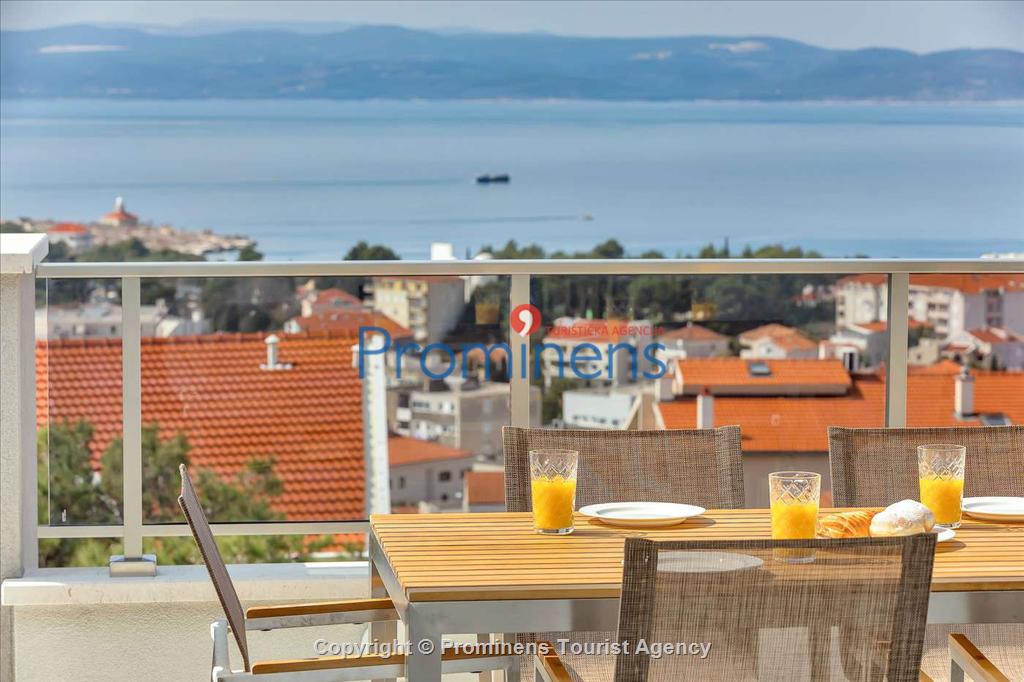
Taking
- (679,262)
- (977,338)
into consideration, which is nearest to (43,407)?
(679,262)

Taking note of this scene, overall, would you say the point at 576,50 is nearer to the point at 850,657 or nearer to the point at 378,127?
the point at 378,127

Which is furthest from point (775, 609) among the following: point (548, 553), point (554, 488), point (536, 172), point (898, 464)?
point (536, 172)

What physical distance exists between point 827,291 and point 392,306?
1188mm

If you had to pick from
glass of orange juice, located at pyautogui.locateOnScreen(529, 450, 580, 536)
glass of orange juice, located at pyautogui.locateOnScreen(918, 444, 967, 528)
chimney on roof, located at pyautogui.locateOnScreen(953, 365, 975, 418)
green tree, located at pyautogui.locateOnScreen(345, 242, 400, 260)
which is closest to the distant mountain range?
green tree, located at pyautogui.locateOnScreen(345, 242, 400, 260)

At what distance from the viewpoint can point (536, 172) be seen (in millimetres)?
30422

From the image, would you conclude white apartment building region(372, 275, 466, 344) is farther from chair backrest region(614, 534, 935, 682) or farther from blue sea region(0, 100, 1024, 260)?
blue sea region(0, 100, 1024, 260)

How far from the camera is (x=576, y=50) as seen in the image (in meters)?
29.8

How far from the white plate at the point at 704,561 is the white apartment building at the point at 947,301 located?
6.83 ft

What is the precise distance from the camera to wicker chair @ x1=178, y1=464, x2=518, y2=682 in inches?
68.6

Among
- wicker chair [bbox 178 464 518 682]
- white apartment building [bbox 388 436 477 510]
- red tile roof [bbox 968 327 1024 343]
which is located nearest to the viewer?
wicker chair [bbox 178 464 518 682]

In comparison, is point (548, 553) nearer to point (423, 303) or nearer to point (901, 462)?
point (901, 462)

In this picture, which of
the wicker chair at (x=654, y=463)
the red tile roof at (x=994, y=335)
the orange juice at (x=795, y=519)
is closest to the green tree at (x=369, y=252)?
the red tile roof at (x=994, y=335)

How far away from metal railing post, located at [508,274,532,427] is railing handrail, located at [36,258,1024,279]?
95 mm

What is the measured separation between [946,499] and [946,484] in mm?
22
